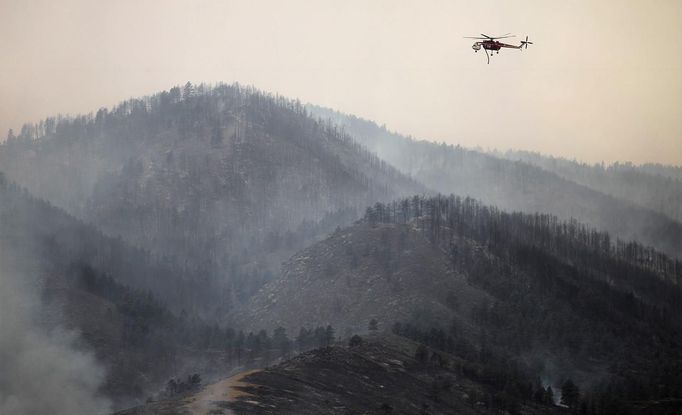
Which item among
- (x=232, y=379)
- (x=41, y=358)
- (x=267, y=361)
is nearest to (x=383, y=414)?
(x=232, y=379)

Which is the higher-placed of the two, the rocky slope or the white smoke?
the rocky slope

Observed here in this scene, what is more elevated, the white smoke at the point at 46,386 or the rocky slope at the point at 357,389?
the rocky slope at the point at 357,389

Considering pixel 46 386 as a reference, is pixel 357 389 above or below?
above

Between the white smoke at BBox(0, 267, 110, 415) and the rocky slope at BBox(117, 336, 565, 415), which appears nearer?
the rocky slope at BBox(117, 336, 565, 415)

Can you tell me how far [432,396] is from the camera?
16975 cm

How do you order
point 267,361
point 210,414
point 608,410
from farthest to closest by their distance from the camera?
point 267,361 → point 608,410 → point 210,414

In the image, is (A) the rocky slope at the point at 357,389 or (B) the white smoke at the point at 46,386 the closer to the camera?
(A) the rocky slope at the point at 357,389

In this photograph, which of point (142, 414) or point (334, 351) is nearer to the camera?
point (142, 414)

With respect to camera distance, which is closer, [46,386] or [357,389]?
[357,389]

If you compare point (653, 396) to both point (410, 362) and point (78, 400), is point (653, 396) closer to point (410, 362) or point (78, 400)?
point (410, 362)

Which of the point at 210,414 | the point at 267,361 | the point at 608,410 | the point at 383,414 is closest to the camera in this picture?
the point at 210,414

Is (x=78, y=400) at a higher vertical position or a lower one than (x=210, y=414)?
lower

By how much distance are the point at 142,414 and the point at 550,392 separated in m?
84.4

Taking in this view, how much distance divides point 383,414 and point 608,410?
47.5 meters
